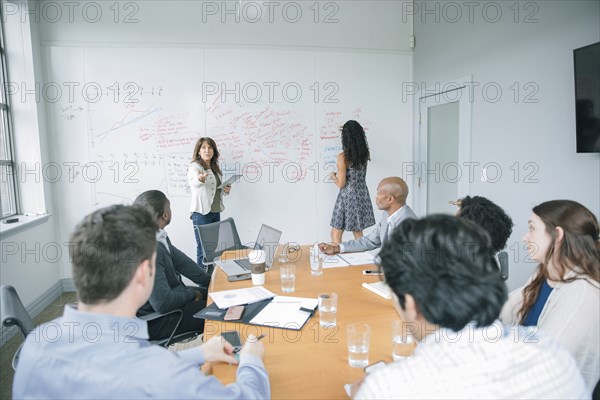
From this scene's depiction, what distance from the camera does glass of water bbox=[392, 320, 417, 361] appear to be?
1.30 meters

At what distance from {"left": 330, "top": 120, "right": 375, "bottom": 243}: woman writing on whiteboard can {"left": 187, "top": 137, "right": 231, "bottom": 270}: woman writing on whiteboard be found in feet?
3.93

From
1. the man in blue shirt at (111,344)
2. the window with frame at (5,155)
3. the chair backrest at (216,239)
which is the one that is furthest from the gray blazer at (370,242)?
the window with frame at (5,155)

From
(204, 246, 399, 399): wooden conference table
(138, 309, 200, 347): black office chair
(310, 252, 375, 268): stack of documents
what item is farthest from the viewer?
(310, 252, 375, 268): stack of documents

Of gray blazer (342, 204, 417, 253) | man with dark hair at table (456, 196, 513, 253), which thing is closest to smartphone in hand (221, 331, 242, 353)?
man with dark hair at table (456, 196, 513, 253)

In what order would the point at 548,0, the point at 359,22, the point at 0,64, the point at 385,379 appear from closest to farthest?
the point at 385,379 < the point at 548,0 < the point at 0,64 < the point at 359,22

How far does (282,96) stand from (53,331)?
3.62 metres

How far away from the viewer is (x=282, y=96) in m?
4.27

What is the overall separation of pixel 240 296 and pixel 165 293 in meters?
0.41

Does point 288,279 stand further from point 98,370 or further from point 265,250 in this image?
point 98,370

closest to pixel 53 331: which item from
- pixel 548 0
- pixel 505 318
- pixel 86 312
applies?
pixel 86 312

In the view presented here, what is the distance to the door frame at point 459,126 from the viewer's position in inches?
142

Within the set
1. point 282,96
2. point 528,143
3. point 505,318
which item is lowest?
point 505,318

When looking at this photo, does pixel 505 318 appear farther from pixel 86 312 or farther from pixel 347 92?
pixel 347 92

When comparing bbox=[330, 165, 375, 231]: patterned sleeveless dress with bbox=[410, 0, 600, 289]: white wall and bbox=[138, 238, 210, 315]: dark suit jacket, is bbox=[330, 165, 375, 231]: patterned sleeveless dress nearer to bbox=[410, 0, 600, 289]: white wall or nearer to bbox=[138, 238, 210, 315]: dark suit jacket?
bbox=[410, 0, 600, 289]: white wall
